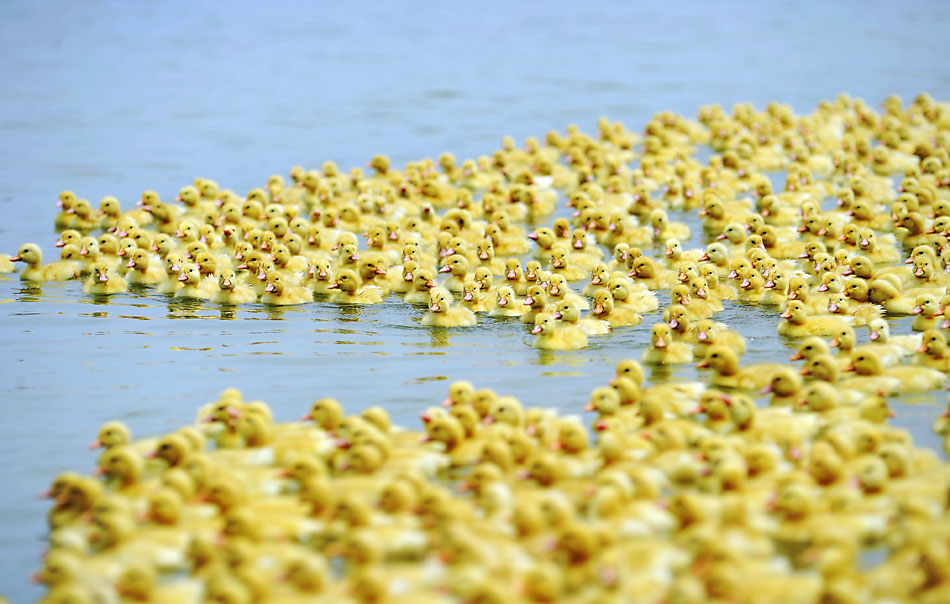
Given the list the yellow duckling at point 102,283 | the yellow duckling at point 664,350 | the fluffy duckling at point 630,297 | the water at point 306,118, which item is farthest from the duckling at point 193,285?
the yellow duckling at point 664,350

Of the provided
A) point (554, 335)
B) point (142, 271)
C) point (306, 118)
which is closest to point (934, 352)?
point (554, 335)

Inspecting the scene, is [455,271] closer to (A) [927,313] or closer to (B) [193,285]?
(B) [193,285]

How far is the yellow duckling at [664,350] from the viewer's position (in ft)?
37.0

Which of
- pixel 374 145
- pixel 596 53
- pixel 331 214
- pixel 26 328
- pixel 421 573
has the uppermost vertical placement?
pixel 596 53

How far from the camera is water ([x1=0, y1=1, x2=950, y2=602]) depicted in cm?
1098

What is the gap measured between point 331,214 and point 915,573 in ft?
32.4

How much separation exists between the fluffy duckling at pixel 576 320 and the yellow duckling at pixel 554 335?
0.13 meters

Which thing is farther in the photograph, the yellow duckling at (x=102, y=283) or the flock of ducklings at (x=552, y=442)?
the yellow duckling at (x=102, y=283)

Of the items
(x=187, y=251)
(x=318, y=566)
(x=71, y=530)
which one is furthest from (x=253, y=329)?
(x=318, y=566)

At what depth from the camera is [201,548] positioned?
24.4 ft

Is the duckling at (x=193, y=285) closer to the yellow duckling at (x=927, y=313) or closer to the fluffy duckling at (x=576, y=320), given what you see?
the fluffy duckling at (x=576, y=320)

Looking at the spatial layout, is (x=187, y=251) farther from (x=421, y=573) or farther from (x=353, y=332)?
(x=421, y=573)

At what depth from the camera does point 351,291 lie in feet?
44.2

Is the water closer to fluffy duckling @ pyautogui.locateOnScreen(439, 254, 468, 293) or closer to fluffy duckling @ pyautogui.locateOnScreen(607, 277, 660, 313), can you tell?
fluffy duckling @ pyautogui.locateOnScreen(607, 277, 660, 313)
